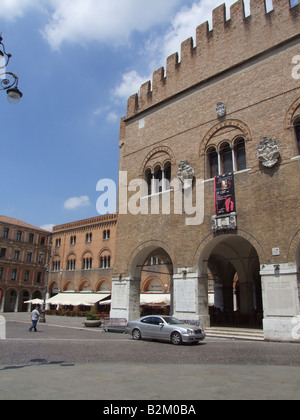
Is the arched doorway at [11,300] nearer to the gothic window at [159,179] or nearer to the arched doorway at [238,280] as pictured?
the arched doorway at [238,280]

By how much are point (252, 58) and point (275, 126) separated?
4159mm

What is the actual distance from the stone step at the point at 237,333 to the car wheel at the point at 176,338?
9.64 feet

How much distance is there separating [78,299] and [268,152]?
31396 millimetres

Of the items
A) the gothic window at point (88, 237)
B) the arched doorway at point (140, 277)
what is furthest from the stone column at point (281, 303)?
the gothic window at point (88, 237)

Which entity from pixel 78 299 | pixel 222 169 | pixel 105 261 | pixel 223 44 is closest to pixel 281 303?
pixel 222 169

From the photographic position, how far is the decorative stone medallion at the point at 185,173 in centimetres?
1811

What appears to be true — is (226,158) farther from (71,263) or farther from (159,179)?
(71,263)

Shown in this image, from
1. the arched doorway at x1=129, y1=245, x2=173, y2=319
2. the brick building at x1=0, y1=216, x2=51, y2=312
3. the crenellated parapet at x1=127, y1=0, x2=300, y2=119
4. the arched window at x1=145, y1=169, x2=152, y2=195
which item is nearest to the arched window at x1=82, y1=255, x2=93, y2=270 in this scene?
the brick building at x1=0, y1=216, x2=51, y2=312

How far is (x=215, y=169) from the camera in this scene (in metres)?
17.8

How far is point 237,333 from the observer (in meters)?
15.4

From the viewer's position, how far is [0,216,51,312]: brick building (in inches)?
2004

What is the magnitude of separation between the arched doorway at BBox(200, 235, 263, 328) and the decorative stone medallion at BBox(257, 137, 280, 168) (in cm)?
439
